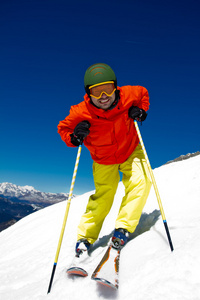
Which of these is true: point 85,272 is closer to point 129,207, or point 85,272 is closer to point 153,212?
point 129,207

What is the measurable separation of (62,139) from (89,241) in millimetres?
1866

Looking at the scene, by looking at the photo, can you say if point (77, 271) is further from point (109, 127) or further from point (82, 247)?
point (109, 127)

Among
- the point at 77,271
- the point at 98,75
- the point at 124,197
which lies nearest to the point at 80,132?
the point at 98,75

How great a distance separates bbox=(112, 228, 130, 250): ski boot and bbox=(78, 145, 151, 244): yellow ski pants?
7cm

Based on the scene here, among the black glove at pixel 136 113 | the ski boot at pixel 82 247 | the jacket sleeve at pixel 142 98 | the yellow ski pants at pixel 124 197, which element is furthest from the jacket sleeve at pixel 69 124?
the ski boot at pixel 82 247

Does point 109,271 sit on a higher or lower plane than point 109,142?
lower

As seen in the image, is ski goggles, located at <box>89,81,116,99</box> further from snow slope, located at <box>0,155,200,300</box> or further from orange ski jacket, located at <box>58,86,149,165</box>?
snow slope, located at <box>0,155,200,300</box>

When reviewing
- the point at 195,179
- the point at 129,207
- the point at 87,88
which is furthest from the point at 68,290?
the point at 195,179

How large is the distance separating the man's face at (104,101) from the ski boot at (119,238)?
2025 mm

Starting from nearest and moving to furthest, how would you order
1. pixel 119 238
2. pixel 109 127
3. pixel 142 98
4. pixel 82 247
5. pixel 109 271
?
pixel 109 271 < pixel 119 238 < pixel 82 247 < pixel 109 127 < pixel 142 98

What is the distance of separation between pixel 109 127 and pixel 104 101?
0.46 meters

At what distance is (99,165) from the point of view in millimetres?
4078

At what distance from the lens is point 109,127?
3682 millimetres

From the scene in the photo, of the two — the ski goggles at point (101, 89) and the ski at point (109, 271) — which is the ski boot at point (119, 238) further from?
the ski goggles at point (101, 89)
